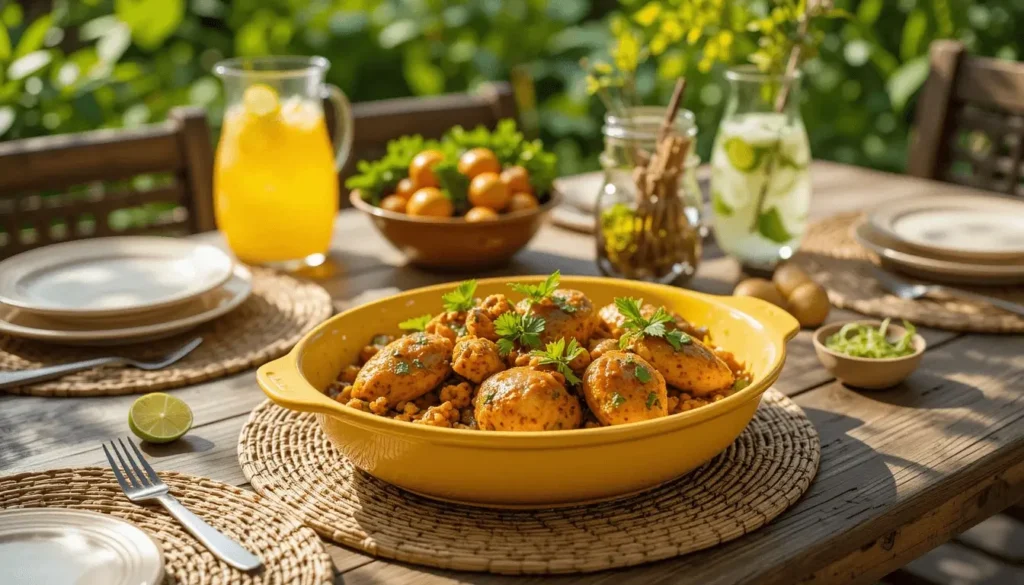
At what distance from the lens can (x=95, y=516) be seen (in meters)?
0.87

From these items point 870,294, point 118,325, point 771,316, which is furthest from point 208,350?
point 870,294

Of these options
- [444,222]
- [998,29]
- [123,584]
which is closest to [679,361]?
[123,584]

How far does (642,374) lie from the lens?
92cm

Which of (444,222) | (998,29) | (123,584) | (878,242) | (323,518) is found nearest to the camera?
(123,584)

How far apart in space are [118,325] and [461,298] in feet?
1.71

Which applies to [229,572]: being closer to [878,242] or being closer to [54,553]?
[54,553]

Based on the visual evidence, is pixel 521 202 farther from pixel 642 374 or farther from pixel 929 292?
pixel 642 374

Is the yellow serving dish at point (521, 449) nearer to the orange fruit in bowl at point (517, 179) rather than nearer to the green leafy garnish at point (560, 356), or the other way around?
the green leafy garnish at point (560, 356)

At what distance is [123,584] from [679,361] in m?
0.50

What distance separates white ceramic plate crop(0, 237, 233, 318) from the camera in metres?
1.37

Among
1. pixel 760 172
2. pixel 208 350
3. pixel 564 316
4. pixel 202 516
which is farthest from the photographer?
pixel 760 172

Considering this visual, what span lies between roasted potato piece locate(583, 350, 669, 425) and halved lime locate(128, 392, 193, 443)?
44 centimetres

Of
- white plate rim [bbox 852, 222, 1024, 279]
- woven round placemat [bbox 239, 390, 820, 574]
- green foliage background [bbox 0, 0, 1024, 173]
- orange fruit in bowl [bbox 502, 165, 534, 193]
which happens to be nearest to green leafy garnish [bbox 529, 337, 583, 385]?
woven round placemat [bbox 239, 390, 820, 574]

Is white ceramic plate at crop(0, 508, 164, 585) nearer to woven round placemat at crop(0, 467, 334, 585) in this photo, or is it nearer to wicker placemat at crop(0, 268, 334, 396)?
woven round placemat at crop(0, 467, 334, 585)
